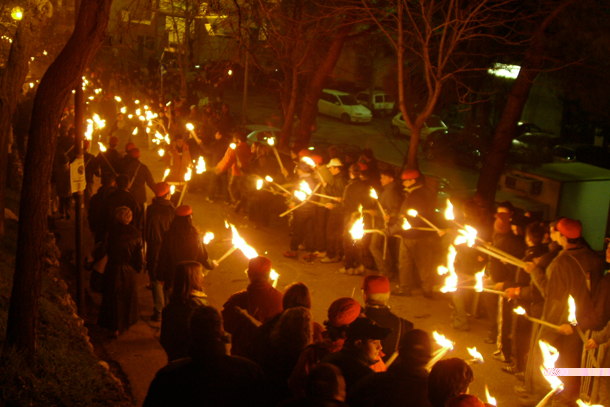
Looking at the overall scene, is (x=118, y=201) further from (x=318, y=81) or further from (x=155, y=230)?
(x=318, y=81)

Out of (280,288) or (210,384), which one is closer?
(210,384)

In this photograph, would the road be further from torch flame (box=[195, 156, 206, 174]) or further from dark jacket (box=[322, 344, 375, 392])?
dark jacket (box=[322, 344, 375, 392])

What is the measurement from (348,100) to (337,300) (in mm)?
34961

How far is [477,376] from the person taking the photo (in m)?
7.25

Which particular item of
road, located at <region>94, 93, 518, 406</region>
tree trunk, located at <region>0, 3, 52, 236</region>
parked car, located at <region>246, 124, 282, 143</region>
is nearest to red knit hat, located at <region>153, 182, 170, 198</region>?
road, located at <region>94, 93, 518, 406</region>

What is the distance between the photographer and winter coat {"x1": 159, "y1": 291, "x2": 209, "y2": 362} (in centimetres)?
533

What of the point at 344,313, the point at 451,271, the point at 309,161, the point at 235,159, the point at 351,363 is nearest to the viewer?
the point at 351,363

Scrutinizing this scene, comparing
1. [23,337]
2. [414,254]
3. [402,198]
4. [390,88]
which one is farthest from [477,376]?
[390,88]

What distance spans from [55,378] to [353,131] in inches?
1225

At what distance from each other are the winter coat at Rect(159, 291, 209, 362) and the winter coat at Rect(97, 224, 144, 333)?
229 centimetres

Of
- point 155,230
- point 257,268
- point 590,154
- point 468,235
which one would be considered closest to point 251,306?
point 257,268

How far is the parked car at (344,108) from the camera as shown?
125 ft

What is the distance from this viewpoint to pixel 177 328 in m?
5.37

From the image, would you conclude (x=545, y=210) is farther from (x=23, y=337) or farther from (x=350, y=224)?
(x=23, y=337)
